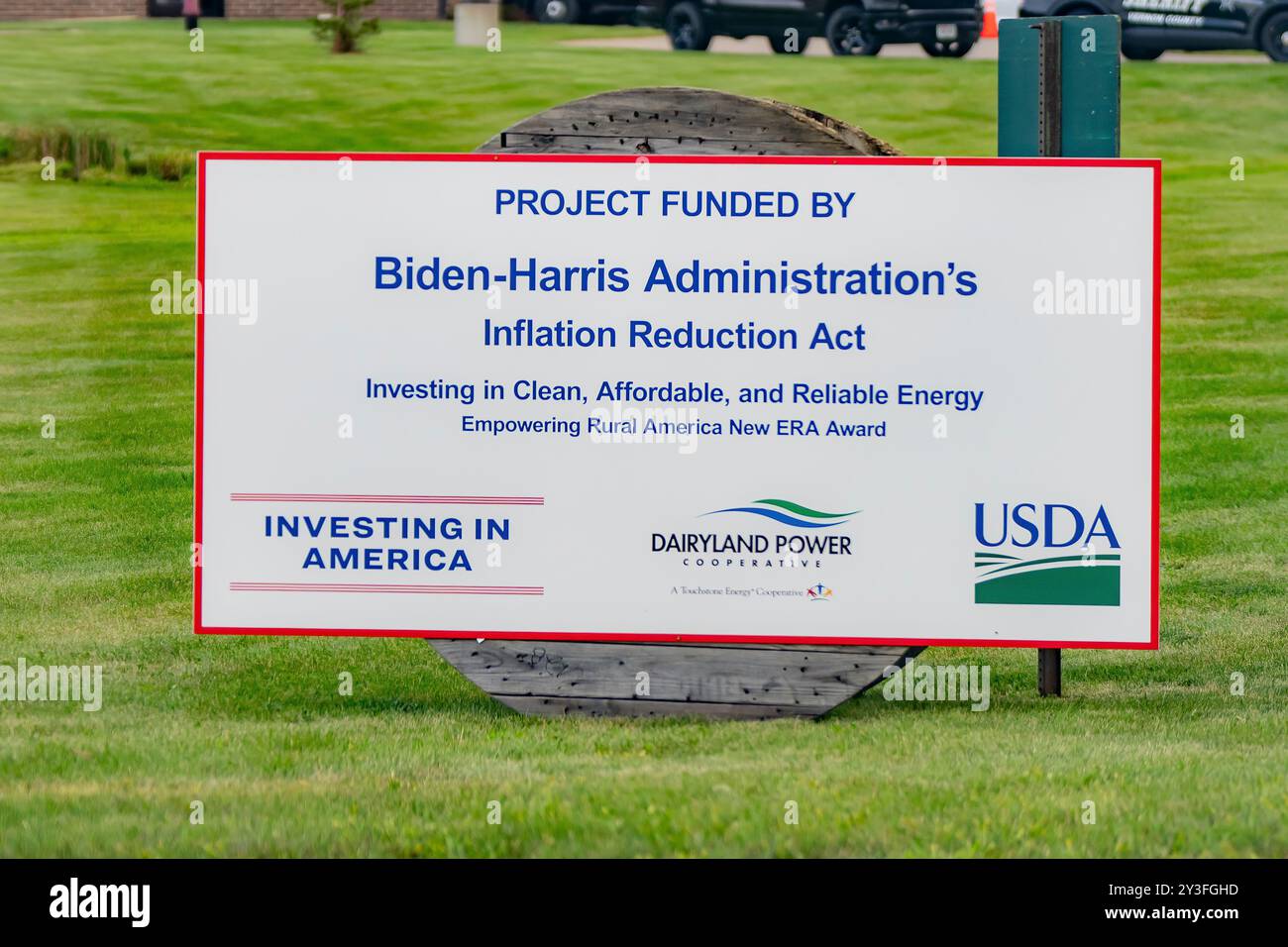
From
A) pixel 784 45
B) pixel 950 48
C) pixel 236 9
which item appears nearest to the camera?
pixel 950 48

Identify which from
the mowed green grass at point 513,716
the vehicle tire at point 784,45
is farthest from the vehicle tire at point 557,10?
the mowed green grass at point 513,716

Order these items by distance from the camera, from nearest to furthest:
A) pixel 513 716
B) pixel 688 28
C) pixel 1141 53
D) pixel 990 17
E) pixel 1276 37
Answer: pixel 513 716 < pixel 688 28 < pixel 990 17 < pixel 1276 37 < pixel 1141 53

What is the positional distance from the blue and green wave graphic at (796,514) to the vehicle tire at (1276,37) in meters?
26.7

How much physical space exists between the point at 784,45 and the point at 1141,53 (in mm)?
6636

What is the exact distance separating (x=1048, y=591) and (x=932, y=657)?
8.15 ft

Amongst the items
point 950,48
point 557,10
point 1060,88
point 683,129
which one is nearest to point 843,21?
point 950,48

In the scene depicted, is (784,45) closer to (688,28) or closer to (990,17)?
(688,28)

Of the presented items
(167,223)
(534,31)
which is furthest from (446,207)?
(534,31)

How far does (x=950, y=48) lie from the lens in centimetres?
3316

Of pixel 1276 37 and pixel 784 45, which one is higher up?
pixel 784 45

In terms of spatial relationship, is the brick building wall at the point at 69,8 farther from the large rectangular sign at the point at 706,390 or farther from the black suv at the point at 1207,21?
the large rectangular sign at the point at 706,390

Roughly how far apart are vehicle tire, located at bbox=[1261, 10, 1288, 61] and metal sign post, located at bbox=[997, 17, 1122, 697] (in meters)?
25.0

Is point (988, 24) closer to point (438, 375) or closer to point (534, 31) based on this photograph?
point (534, 31)

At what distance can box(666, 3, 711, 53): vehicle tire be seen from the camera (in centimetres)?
3034
